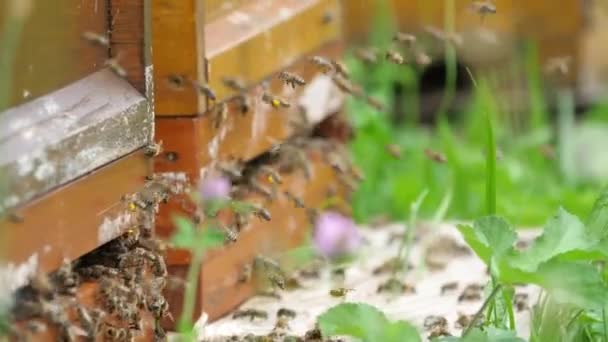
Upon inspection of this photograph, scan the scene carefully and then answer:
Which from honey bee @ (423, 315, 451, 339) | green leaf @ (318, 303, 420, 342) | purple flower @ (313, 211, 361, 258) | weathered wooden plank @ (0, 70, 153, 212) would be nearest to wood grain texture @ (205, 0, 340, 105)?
purple flower @ (313, 211, 361, 258)

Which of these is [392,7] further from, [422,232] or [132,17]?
[132,17]

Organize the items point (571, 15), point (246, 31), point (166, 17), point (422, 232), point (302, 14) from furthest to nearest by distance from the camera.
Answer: point (571, 15) → point (422, 232) → point (302, 14) → point (246, 31) → point (166, 17)

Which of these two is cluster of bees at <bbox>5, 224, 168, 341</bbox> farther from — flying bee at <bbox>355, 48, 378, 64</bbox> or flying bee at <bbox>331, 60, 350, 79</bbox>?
flying bee at <bbox>355, 48, 378, 64</bbox>

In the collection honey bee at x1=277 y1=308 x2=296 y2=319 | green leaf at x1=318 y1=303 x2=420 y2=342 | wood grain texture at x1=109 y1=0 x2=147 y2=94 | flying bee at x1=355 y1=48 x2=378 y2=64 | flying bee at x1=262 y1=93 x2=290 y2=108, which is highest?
flying bee at x1=355 y1=48 x2=378 y2=64

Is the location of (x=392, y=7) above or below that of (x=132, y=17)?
above

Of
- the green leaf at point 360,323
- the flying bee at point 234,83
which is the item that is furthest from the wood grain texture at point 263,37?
the green leaf at point 360,323

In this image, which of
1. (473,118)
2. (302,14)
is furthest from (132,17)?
(473,118)
